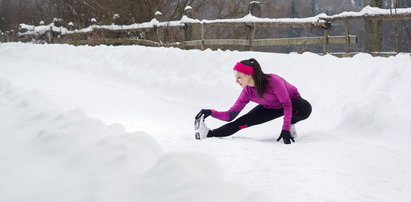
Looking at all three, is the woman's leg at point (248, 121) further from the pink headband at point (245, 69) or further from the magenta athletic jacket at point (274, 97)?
the pink headband at point (245, 69)

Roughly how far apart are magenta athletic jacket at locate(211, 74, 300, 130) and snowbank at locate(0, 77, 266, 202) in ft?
5.31

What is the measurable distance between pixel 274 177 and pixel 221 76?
16.8ft

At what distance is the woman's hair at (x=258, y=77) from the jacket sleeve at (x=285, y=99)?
131 mm

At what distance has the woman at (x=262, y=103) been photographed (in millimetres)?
4414

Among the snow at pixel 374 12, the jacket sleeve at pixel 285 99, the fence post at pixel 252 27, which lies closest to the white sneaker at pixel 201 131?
the jacket sleeve at pixel 285 99

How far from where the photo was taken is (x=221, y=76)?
805 cm

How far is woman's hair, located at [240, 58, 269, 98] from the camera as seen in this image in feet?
14.4

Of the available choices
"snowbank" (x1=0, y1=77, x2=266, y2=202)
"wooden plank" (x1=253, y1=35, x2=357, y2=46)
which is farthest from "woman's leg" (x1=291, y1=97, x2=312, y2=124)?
"wooden plank" (x1=253, y1=35, x2=357, y2=46)

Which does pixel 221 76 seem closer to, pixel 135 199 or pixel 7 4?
pixel 135 199

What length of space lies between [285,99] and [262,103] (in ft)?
1.28

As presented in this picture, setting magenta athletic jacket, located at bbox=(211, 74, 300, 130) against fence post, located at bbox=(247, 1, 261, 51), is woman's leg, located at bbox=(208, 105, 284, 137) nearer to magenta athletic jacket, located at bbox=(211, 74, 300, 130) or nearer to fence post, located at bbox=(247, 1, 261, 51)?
magenta athletic jacket, located at bbox=(211, 74, 300, 130)

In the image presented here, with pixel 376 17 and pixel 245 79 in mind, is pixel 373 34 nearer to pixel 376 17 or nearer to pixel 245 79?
pixel 376 17

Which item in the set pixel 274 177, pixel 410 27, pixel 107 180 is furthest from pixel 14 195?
pixel 410 27

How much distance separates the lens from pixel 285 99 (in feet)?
14.6
